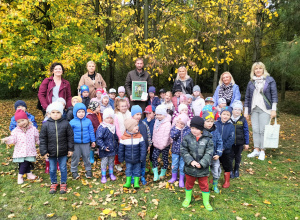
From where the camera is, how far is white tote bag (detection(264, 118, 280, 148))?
5691mm

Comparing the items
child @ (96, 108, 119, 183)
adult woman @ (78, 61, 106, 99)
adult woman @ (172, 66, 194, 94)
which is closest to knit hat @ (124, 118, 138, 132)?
child @ (96, 108, 119, 183)

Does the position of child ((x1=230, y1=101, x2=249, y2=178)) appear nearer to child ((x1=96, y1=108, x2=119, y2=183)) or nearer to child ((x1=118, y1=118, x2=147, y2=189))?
child ((x1=118, y1=118, x2=147, y2=189))

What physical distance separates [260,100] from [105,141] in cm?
428

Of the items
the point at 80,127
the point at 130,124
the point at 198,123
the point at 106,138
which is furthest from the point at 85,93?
the point at 198,123

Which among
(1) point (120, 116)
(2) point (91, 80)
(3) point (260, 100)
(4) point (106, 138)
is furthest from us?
(2) point (91, 80)

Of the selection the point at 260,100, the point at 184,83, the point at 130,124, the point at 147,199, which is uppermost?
the point at 184,83

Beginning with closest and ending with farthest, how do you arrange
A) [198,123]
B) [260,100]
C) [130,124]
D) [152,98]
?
1. [198,123]
2. [130,124]
3. [260,100]
4. [152,98]

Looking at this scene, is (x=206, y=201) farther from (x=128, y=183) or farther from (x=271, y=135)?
(x=271, y=135)

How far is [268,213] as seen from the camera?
374 centimetres

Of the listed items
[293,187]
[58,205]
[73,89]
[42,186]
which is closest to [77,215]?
[58,205]

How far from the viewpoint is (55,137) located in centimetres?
410

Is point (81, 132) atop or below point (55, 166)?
atop

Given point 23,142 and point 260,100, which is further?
point 260,100

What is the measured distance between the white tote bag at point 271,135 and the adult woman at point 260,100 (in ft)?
0.96
